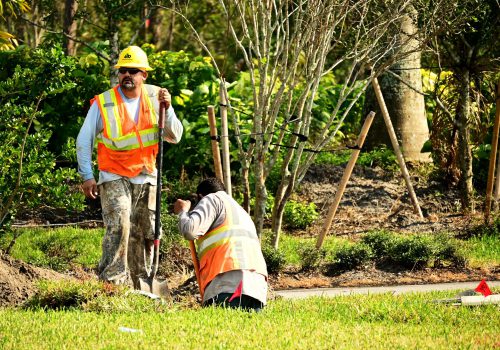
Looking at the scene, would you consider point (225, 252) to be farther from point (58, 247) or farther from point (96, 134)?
point (58, 247)

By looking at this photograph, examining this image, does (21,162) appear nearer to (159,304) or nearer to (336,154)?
(159,304)

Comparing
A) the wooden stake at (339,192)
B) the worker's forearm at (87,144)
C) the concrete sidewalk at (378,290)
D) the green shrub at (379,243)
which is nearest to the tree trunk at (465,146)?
the wooden stake at (339,192)

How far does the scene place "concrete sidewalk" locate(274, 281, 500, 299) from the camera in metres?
11.9

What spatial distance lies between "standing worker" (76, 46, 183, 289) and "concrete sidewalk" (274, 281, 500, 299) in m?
1.56

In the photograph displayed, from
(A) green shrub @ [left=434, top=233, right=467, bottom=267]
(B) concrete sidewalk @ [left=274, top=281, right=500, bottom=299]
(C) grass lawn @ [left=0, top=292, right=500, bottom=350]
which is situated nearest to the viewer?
(C) grass lawn @ [left=0, top=292, right=500, bottom=350]

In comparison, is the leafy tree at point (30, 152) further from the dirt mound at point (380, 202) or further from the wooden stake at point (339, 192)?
the dirt mound at point (380, 202)

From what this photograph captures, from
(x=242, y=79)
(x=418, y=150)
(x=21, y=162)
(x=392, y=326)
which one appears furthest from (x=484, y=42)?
(x=392, y=326)

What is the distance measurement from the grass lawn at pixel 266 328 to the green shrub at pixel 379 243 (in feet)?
11.3

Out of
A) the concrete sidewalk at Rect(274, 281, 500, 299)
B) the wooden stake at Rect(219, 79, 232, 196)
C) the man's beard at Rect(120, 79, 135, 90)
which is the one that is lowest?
the concrete sidewalk at Rect(274, 281, 500, 299)

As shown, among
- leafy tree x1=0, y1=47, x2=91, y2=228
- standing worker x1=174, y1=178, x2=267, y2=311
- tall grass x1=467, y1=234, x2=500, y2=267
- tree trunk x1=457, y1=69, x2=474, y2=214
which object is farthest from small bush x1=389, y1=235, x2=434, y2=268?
standing worker x1=174, y1=178, x2=267, y2=311

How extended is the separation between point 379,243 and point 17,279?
4.56 meters

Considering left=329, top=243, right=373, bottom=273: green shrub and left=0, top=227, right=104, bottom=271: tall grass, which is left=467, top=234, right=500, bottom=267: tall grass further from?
left=0, top=227, right=104, bottom=271: tall grass

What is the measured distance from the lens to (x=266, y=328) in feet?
28.2

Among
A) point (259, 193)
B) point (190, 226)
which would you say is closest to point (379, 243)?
point (259, 193)
